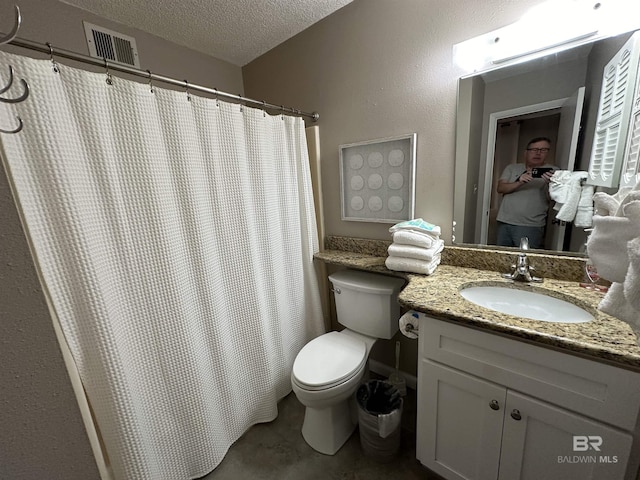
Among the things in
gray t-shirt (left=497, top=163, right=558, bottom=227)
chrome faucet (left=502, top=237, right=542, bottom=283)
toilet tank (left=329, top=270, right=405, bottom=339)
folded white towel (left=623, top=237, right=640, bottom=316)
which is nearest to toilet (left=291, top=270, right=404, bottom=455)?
toilet tank (left=329, top=270, right=405, bottom=339)

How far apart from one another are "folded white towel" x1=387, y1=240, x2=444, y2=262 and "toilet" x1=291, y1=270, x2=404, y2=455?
231 mm

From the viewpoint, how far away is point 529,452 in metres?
0.86

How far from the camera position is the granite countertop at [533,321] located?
681 mm

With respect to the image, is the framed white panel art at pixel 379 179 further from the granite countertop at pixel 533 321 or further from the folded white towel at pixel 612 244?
the folded white towel at pixel 612 244

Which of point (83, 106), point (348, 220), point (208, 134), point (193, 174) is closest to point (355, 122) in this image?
point (348, 220)

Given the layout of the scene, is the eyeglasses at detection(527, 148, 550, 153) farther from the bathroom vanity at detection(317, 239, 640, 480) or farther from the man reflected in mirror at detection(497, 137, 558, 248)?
the bathroom vanity at detection(317, 239, 640, 480)

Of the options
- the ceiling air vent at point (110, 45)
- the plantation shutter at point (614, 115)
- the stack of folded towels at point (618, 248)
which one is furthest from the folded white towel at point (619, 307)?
the ceiling air vent at point (110, 45)

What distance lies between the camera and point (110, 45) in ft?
4.75

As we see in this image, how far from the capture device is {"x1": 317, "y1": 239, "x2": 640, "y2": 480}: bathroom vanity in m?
0.69

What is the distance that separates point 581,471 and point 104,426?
5.11ft

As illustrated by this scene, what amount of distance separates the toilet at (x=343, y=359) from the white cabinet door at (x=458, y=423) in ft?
1.15

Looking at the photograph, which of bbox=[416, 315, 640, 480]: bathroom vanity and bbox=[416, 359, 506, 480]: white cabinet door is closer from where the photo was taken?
bbox=[416, 315, 640, 480]: bathroom vanity

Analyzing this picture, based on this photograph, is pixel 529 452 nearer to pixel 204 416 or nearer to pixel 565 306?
pixel 565 306

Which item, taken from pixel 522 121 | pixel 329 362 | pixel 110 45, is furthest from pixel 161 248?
pixel 522 121
